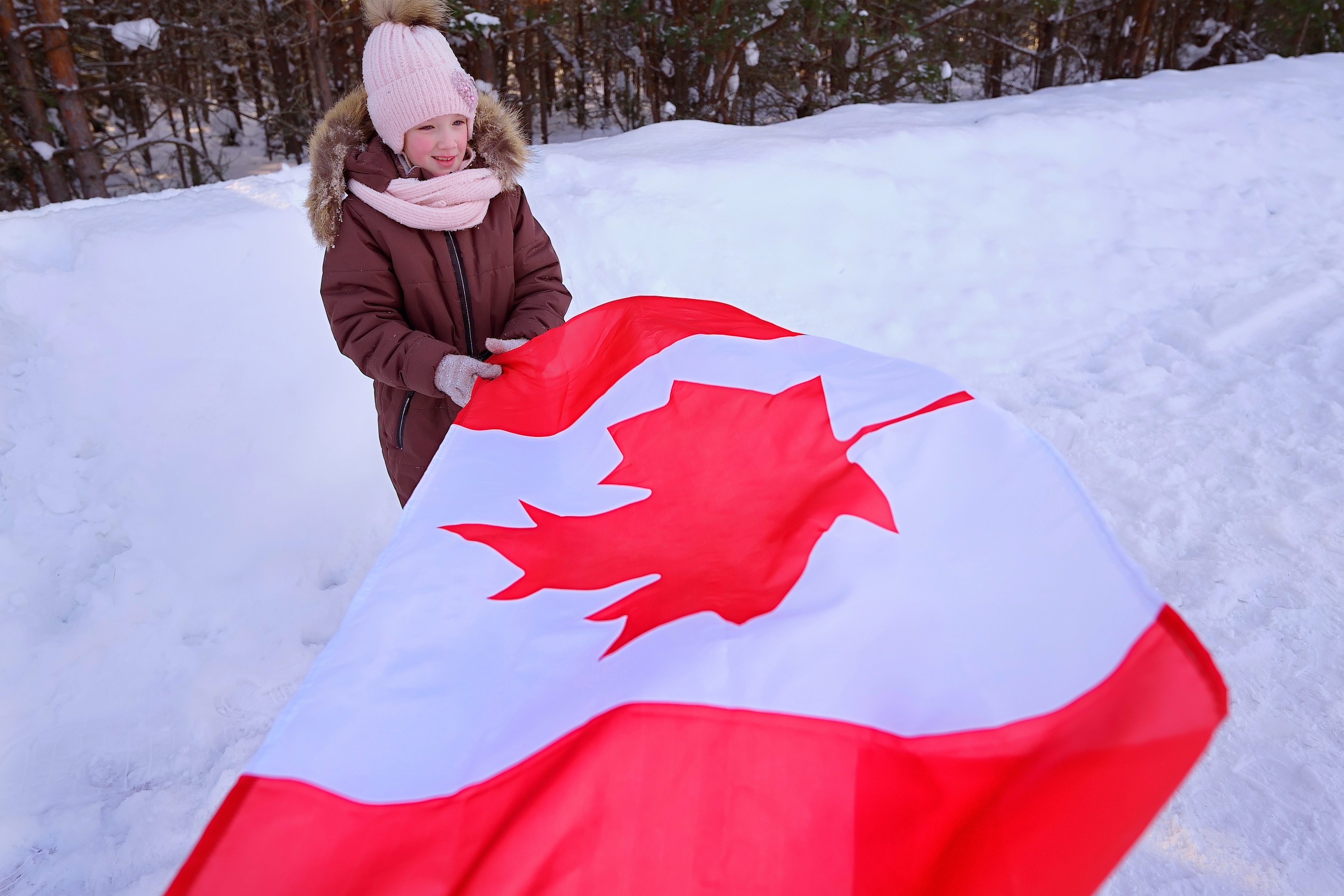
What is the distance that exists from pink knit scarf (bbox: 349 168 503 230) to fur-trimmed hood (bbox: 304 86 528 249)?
36 millimetres

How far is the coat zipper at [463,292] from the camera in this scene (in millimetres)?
1848

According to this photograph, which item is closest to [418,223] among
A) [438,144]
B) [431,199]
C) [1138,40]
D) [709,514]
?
[431,199]

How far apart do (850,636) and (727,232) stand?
11.2 ft

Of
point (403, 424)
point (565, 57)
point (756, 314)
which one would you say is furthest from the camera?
point (565, 57)

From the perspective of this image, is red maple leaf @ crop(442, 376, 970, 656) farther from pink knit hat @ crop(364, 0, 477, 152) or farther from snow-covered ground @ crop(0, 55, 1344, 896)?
snow-covered ground @ crop(0, 55, 1344, 896)

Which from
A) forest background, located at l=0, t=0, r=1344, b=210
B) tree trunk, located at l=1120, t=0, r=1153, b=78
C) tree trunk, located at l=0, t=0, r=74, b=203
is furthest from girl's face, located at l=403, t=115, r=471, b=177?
tree trunk, located at l=1120, t=0, r=1153, b=78

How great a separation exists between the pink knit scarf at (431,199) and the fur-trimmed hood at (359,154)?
0.04 metres

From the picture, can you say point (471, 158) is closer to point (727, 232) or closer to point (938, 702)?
point (938, 702)

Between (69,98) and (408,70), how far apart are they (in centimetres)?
668

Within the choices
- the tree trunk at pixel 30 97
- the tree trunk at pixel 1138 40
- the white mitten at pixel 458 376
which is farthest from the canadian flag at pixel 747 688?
the tree trunk at pixel 1138 40

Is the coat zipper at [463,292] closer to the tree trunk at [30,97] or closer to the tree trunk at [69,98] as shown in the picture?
the tree trunk at [69,98]

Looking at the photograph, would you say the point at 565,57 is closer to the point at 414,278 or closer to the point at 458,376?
the point at 414,278

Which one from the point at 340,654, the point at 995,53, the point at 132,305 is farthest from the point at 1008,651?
the point at 995,53

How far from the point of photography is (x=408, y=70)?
1.70 meters
